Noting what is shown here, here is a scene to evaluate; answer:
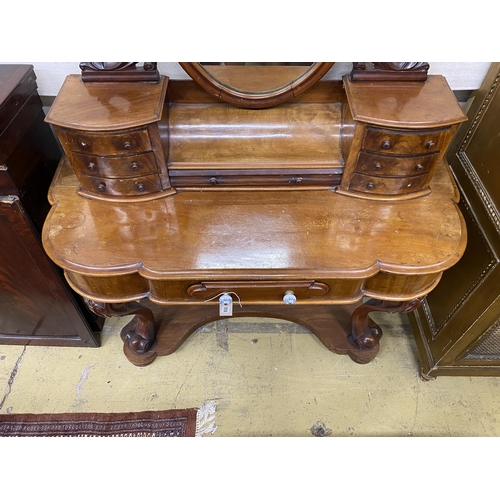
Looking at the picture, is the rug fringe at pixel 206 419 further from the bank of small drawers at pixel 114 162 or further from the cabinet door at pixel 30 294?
the bank of small drawers at pixel 114 162

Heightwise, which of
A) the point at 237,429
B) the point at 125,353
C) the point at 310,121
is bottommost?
the point at 237,429

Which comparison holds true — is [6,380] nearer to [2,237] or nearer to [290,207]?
[2,237]

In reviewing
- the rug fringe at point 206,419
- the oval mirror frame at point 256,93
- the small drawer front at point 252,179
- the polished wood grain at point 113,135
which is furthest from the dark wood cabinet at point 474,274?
the polished wood grain at point 113,135

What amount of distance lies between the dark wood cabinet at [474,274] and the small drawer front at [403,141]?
27 cm

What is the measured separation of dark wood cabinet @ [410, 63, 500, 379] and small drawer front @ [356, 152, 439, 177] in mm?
261

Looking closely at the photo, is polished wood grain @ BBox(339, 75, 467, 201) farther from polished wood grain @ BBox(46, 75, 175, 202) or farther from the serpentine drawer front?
polished wood grain @ BBox(46, 75, 175, 202)

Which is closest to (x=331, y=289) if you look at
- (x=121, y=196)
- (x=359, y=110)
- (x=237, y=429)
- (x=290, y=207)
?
(x=290, y=207)

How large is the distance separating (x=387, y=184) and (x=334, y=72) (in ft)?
1.29

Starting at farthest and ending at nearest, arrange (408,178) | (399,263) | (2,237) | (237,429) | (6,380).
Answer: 1. (6,380)
2. (237,429)
3. (2,237)
4. (408,178)
5. (399,263)

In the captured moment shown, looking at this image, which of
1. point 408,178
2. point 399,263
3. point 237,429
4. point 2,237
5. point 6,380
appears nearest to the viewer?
point 399,263

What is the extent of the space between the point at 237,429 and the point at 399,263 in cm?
98

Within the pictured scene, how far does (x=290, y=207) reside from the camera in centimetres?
121

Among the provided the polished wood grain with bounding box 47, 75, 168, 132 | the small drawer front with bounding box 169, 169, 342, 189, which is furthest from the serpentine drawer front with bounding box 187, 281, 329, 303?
the polished wood grain with bounding box 47, 75, 168, 132

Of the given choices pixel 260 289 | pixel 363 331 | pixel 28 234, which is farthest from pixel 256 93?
pixel 363 331
